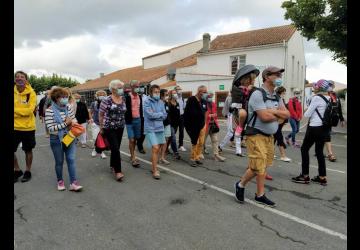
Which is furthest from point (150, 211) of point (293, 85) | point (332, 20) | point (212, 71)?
point (293, 85)

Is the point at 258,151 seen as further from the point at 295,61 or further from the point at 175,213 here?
the point at 295,61

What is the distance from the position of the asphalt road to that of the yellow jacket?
1024 mm

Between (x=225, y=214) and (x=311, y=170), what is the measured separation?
3.35 m

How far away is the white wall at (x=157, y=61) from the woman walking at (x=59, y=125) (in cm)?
3208

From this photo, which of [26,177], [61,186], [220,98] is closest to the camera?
[61,186]

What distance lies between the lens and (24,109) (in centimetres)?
525

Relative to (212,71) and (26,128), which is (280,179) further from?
(212,71)

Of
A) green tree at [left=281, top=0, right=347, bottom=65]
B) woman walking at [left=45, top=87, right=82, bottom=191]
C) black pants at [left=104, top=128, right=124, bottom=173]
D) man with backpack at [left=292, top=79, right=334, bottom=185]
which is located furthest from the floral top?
green tree at [left=281, top=0, right=347, bottom=65]

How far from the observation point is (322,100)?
540 cm

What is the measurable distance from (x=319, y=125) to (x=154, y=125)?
2993 millimetres

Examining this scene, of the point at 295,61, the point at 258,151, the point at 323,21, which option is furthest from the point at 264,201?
the point at 295,61

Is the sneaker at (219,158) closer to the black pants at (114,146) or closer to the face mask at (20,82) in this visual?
the black pants at (114,146)

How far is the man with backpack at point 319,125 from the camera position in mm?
5363

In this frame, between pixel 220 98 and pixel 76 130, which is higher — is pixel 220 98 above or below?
above
